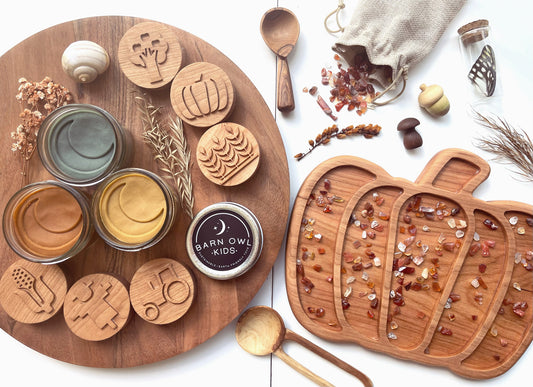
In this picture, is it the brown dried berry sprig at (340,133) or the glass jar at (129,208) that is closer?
the glass jar at (129,208)

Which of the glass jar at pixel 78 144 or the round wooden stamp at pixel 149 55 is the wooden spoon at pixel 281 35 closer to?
the round wooden stamp at pixel 149 55

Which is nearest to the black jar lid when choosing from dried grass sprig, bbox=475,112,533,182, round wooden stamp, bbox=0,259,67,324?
round wooden stamp, bbox=0,259,67,324

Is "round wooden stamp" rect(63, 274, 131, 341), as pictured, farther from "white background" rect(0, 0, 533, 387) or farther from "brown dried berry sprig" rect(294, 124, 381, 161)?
"brown dried berry sprig" rect(294, 124, 381, 161)

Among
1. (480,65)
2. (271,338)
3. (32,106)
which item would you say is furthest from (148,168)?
(480,65)

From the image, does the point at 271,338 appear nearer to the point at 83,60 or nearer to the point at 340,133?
the point at 340,133

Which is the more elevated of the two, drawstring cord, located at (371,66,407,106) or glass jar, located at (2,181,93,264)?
drawstring cord, located at (371,66,407,106)

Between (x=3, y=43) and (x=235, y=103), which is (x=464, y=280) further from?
(x=3, y=43)

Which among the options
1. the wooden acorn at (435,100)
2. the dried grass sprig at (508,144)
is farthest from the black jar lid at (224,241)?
the dried grass sprig at (508,144)
